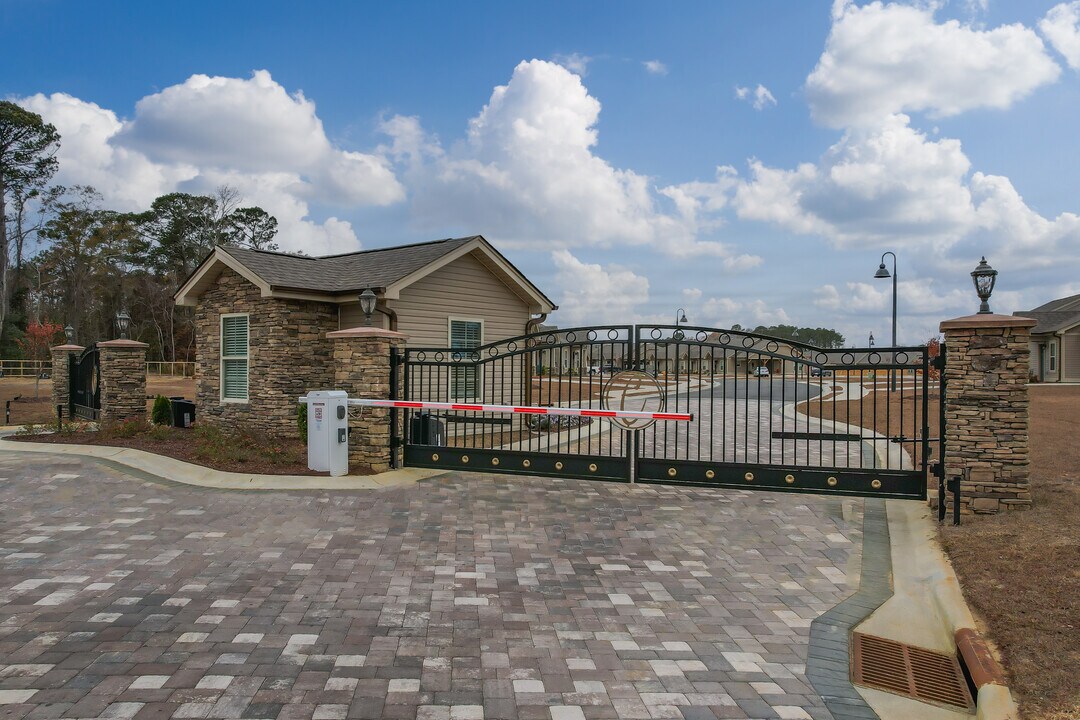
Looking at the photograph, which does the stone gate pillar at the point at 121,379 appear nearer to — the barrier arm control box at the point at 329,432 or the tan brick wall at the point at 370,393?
the barrier arm control box at the point at 329,432

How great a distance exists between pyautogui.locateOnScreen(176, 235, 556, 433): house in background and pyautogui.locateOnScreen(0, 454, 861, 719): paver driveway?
4.90 metres

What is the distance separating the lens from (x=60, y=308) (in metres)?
54.7

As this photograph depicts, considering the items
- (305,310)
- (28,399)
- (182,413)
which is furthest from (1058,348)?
(28,399)

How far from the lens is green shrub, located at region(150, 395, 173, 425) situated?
1507 centimetres

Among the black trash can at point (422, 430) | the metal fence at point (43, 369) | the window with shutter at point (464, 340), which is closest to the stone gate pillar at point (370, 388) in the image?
the black trash can at point (422, 430)

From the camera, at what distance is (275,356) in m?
13.2

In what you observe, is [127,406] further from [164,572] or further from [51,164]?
[51,164]

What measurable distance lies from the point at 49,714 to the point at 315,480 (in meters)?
6.10

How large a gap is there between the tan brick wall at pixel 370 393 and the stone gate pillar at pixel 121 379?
25.8ft

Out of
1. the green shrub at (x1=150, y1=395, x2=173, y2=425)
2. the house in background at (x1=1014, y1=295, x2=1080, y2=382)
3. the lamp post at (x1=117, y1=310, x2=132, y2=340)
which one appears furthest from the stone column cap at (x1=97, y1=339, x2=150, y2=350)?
the house in background at (x1=1014, y1=295, x2=1080, y2=382)

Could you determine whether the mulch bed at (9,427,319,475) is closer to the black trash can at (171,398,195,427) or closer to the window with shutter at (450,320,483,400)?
the black trash can at (171,398,195,427)

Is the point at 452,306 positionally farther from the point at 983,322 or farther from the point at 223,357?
the point at 983,322

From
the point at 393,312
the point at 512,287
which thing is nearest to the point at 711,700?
the point at 393,312

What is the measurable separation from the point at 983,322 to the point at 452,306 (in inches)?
401
